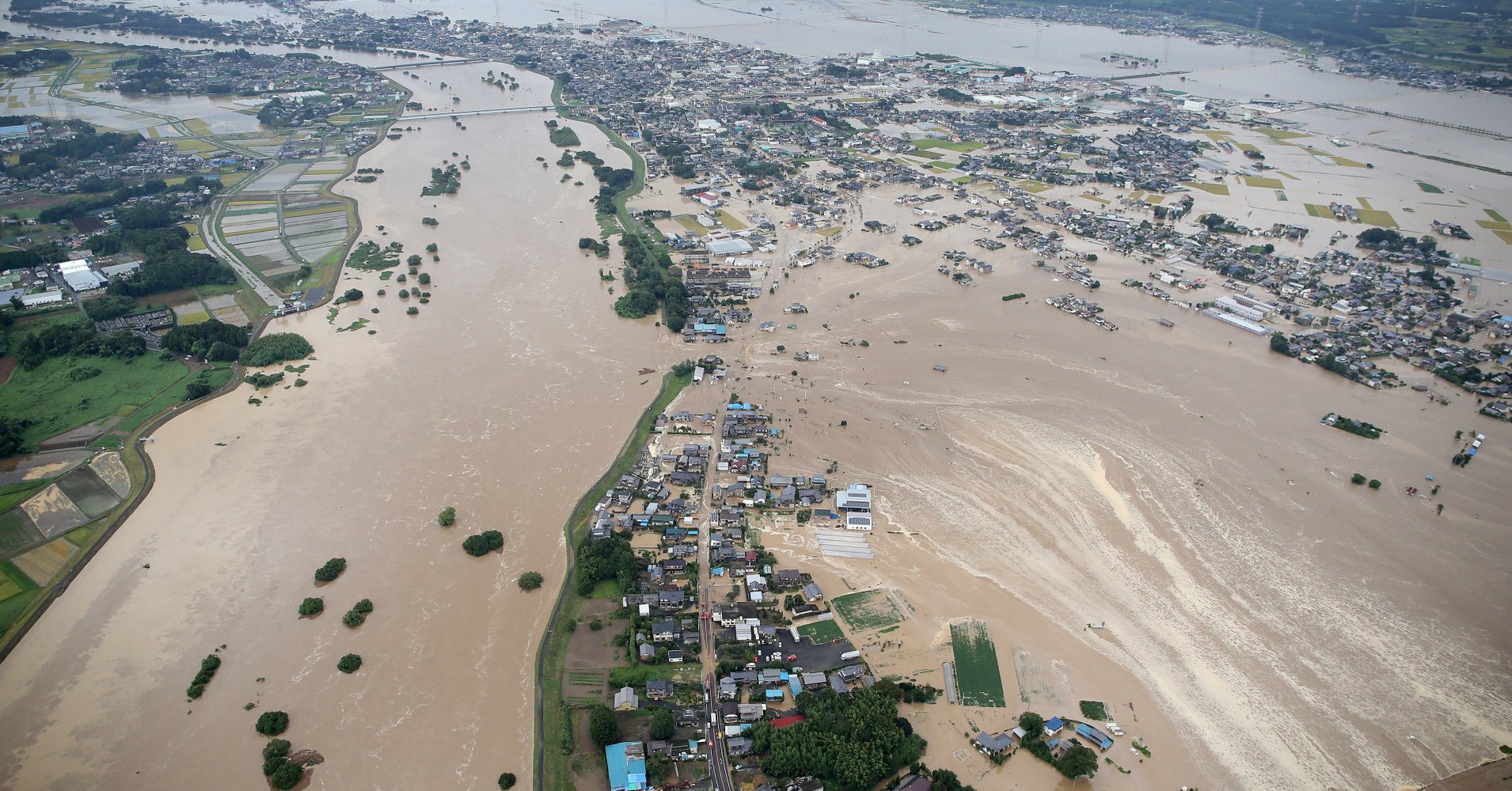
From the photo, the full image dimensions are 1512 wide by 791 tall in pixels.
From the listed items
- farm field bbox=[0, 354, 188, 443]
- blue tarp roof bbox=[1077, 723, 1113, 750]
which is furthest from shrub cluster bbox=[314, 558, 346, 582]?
blue tarp roof bbox=[1077, 723, 1113, 750]

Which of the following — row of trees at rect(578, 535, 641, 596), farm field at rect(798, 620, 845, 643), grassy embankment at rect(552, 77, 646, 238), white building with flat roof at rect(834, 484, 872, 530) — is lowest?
farm field at rect(798, 620, 845, 643)

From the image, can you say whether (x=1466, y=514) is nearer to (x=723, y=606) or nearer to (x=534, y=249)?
(x=723, y=606)

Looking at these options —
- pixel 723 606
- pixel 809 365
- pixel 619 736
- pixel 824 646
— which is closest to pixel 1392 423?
pixel 809 365

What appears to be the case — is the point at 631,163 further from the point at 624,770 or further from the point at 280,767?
the point at 624,770

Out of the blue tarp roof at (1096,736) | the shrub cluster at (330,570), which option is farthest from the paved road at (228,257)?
the blue tarp roof at (1096,736)

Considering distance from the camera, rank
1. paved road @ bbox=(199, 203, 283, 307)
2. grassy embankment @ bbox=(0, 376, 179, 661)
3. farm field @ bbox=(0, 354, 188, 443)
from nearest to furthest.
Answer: grassy embankment @ bbox=(0, 376, 179, 661)
farm field @ bbox=(0, 354, 188, 443)
paved road @ bbox=(199, 203, 283, 307)

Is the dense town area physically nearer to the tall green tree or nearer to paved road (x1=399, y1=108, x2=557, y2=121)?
the tall green tree
